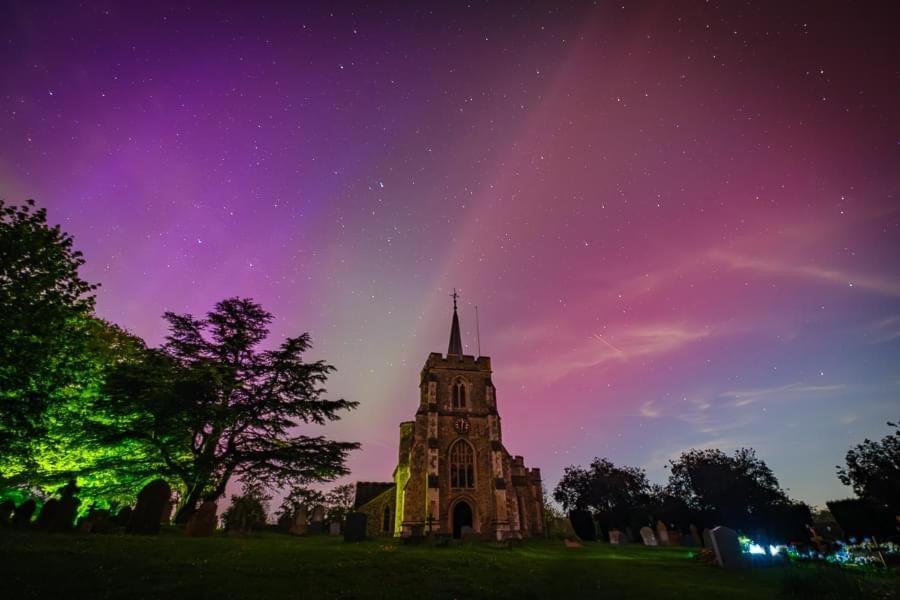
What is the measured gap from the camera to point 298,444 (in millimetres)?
20891

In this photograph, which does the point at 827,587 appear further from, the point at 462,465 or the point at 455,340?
the point at 455,340

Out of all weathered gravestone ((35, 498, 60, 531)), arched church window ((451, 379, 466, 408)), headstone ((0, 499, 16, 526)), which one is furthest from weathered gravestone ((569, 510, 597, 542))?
headstone ((0, 499, 16, 526))

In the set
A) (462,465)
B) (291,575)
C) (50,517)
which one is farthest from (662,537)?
(50,517)

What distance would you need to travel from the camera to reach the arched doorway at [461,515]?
32031 mm

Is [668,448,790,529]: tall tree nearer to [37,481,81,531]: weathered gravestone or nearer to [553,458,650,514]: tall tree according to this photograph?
[553,458,650,514]: tall tree

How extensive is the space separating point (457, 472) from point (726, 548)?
66.4 ft

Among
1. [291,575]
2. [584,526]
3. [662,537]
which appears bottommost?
[291,575]

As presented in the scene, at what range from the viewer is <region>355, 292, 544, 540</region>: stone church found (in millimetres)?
31062

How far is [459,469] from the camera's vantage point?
33.2 meters

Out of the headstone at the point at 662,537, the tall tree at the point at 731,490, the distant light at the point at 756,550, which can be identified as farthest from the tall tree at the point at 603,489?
the distant light at the point at 756,550

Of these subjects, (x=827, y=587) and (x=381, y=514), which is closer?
(x=827, y=587)

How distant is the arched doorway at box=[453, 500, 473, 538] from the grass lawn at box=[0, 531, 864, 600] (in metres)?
17.7

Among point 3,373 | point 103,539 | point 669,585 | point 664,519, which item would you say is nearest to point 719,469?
point 664,519

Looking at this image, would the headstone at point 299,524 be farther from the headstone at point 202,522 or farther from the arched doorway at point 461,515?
the headstone at point 202,522
